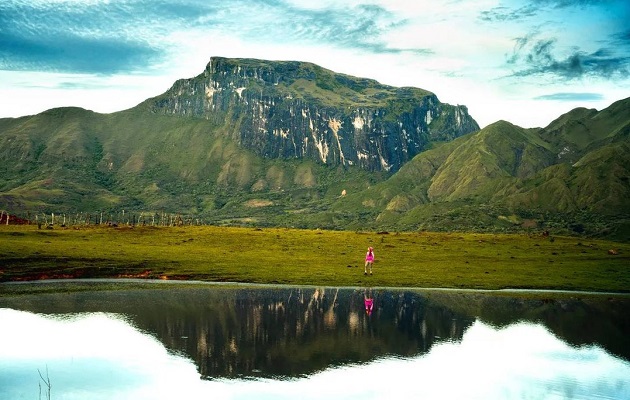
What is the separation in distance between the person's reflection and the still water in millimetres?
646

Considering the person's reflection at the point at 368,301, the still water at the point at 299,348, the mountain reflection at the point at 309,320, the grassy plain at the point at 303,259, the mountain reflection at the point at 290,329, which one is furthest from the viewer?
the grassy plain at the point at 303,259

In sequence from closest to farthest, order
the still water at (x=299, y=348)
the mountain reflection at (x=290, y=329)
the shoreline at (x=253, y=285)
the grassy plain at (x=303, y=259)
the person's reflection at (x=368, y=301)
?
1. the still water at (x=299, y=348)
2. the mountain reflection at (x=290, y=329)
3. the person's reflection at (x=368, y=301)
4. the shoreline at (x=253, y=285)
5. the grassy plain at (x=303, y=259)

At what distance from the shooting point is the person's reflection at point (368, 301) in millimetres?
62150

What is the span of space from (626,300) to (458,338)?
3670 cm

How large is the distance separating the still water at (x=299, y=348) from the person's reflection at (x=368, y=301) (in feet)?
2.12

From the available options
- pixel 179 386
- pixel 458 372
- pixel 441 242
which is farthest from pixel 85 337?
pixel 441 242

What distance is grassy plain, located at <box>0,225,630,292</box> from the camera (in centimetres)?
8425

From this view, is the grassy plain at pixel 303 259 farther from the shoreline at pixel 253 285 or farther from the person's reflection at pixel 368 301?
the person's reflection at pixel 368 301

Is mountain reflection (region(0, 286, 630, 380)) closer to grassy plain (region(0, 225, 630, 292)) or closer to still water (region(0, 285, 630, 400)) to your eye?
still water (region(0, 285, 630, 400))

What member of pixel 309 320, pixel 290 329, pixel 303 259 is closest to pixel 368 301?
pixel 309 320

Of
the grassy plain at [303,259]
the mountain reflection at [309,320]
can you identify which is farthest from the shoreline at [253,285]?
the mountain reflection at [309,320]

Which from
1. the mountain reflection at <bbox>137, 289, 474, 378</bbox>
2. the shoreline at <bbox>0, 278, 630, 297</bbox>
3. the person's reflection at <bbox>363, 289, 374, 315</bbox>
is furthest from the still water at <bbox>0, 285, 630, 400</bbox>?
the shoreline at <bbox>0, 278, 630, 297</bbox>

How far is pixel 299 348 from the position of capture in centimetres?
4572

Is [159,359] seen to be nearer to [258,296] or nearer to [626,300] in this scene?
[258,296]
